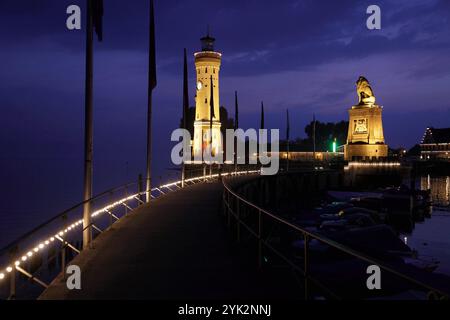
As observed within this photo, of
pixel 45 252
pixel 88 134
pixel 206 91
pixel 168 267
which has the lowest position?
pixel 45 252

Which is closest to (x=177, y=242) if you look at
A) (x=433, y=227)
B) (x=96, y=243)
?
(x=96, y=243)

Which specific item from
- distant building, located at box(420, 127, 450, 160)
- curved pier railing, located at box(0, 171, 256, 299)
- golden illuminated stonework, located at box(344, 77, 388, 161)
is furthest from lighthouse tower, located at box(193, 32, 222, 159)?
distant building, located at box(420, 127, 450, 160)

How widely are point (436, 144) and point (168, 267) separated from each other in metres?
138

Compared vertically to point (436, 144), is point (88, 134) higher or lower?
lower

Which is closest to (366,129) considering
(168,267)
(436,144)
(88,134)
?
(88,134)

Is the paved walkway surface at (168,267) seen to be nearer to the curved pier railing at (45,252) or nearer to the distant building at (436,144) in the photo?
the curved pier railing at (45,252)

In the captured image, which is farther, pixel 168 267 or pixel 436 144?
pixel 436 144

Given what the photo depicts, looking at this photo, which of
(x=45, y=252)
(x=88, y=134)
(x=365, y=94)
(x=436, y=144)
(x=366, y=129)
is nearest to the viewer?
(x=88, y=134)

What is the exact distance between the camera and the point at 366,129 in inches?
2921

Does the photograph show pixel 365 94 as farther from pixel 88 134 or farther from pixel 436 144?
pixel 88 134

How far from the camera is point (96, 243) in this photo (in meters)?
11.7

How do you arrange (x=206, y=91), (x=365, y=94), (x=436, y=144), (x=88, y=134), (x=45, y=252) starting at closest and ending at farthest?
1. (x=88, y=134)
2. (x=45, y=252)
3. (x=365, y=94)
4. (x=206, y=91)
5. (x=436, y=144)

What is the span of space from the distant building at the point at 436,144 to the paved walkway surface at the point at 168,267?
129059mm
